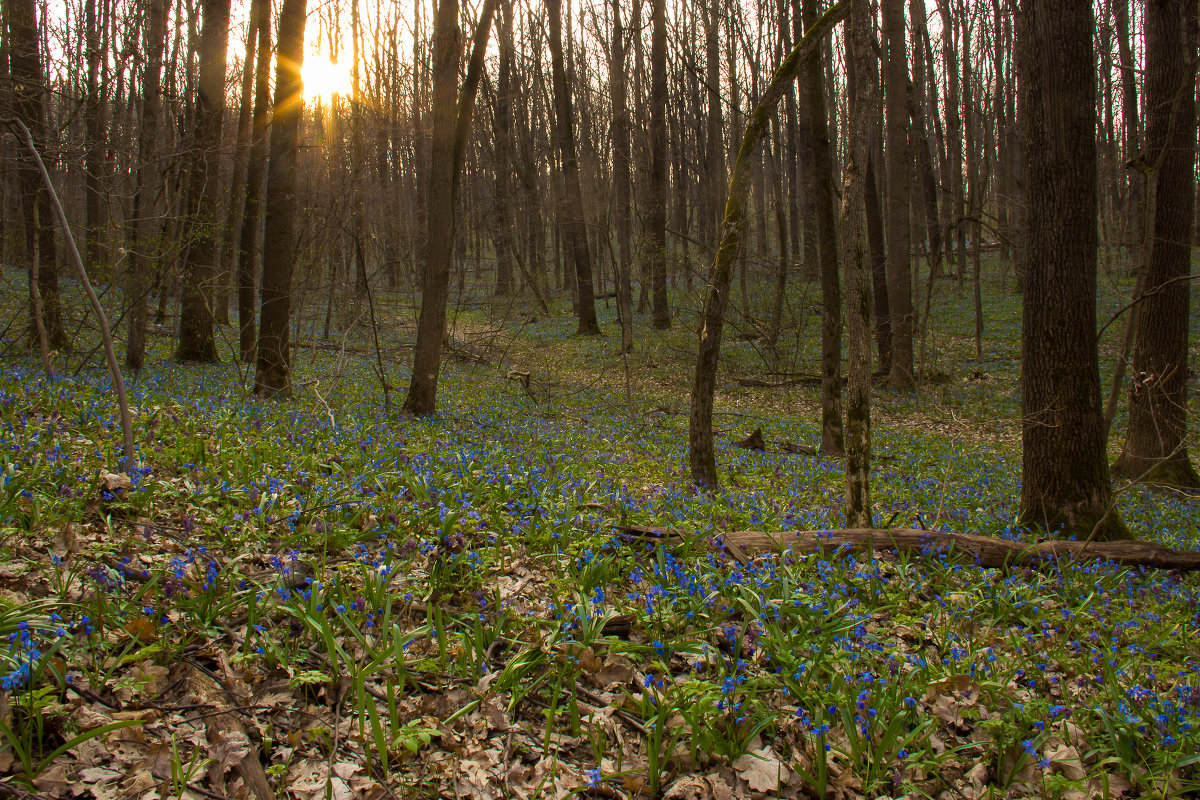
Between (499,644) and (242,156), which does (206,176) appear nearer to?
(242,156)

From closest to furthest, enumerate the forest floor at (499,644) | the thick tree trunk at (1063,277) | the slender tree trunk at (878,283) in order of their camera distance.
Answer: the forest floor at (499,644)
the thick tree trunk at (1063,277)
the slender tree trunk at (878,283)

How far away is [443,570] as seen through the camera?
3820 mm

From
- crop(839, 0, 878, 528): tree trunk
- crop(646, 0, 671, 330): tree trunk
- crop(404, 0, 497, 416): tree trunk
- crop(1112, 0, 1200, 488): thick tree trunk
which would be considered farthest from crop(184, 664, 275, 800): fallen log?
crop(646, 0, 671, 330): tree trunk

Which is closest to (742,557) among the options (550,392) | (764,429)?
(764,429)

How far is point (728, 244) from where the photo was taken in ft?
21.3

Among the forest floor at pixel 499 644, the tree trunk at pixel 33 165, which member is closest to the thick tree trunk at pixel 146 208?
the tree trunk at pixel 33 165

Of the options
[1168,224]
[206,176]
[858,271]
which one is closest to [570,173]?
[206,176]

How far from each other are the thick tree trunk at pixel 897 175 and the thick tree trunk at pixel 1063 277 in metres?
8.78

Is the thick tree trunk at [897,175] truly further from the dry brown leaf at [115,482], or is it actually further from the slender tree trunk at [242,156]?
the dry brown leaf at [115,482]

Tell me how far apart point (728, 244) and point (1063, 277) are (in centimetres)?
304

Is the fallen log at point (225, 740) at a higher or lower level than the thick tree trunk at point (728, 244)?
lower

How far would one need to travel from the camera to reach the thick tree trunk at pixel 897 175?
1462 centimetres

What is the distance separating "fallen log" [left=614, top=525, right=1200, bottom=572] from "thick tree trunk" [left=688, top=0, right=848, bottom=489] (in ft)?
6.79

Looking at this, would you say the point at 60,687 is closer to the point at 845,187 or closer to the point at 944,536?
the point at 944,536
